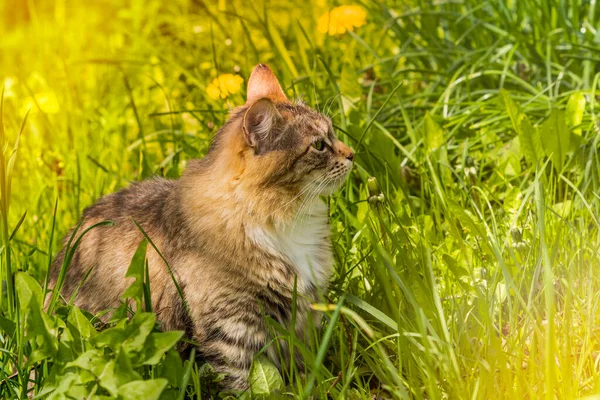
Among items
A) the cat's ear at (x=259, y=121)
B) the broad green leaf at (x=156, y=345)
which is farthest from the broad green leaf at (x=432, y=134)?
the broad green leaf at (x=156, y=345)

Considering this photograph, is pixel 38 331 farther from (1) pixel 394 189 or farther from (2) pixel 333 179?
(1) pixel 394 189

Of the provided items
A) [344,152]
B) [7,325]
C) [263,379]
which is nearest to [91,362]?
[7,325]

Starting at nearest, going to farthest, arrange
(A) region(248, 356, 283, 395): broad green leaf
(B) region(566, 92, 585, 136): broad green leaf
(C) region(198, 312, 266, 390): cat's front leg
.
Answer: (A) region(248, 356, 283, 395): broad green leaf < (C) region(198, 312, 266, 390): cat's front leg < (B) region(566, 92, 585, 136): broad green leaf

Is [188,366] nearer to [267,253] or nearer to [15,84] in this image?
[267,253]

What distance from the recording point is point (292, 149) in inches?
94.3

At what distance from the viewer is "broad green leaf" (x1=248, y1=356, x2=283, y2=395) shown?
2.13 metres

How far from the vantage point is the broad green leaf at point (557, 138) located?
296cm

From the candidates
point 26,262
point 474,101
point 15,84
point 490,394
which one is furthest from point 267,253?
point 15,84

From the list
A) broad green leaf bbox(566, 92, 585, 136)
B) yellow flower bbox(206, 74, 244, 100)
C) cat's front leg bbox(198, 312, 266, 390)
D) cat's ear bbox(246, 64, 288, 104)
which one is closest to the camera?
cat's front leg bbox(198, 312, 266, 390)

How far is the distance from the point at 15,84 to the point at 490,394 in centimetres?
366

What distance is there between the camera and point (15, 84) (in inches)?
182

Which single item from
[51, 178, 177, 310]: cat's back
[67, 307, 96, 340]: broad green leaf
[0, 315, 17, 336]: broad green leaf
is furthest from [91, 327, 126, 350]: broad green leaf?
[51, 178, 177, 310]: cat's back

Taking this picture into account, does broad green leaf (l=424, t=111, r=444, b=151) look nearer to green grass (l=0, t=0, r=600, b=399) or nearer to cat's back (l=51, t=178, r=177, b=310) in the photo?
green grass (l=0, t=0, r=600, b=399)

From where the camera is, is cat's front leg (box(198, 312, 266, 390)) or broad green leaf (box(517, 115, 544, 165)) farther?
broad green leaf (box(517, 115, 544, 165))
